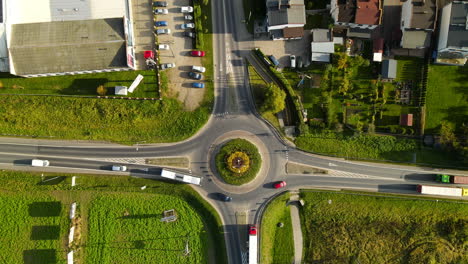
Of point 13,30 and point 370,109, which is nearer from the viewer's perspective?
point 13,30

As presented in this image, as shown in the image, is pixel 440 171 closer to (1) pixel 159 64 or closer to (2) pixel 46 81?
(1) pixel 159 64

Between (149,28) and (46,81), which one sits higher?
(149,28)

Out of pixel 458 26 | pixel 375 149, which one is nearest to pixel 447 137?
pixel 375 149

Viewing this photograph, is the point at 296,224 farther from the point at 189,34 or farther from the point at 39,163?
the point at 39,163

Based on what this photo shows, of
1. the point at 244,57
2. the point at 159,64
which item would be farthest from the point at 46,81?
the point at 244,57

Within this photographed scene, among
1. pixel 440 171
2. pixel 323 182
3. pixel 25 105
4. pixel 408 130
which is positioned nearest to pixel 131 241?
pixel 25 105

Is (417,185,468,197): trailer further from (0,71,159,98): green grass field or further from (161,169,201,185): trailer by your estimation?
(0,71,159,98): green grass field

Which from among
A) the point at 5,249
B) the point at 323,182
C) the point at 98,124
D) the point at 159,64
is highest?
the point at 159,64
